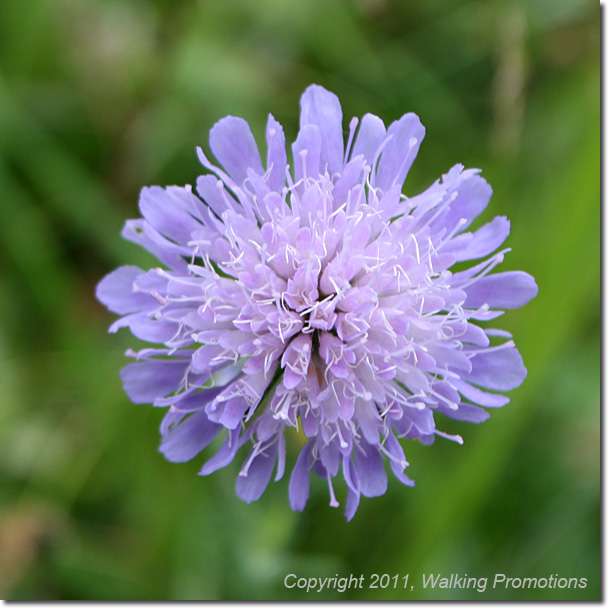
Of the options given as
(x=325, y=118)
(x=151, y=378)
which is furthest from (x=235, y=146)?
(x=151, y=378)

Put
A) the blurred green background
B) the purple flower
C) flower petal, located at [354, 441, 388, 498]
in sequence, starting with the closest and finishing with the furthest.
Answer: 1. the purple flower
2. flower petal, located at [354, 441, 388, 498]
3. the blurred green background

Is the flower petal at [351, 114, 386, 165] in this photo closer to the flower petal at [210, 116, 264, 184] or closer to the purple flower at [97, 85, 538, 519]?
the purple flower at [97, 85, 538, 519]

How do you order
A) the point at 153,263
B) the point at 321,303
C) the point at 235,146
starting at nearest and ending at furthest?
the point at 321,303
the point at 235,146
the point at 153,263

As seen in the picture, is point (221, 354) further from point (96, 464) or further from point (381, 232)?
point (96, 464)

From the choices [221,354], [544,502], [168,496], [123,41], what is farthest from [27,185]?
[544,502]

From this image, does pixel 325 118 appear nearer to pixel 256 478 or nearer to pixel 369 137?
pixel 369 137

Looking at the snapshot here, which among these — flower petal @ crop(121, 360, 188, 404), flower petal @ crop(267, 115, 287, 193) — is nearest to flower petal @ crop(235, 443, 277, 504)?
flower petal @ crop(121, 360, 188, 404)

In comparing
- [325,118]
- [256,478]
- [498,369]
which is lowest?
[256,478]
